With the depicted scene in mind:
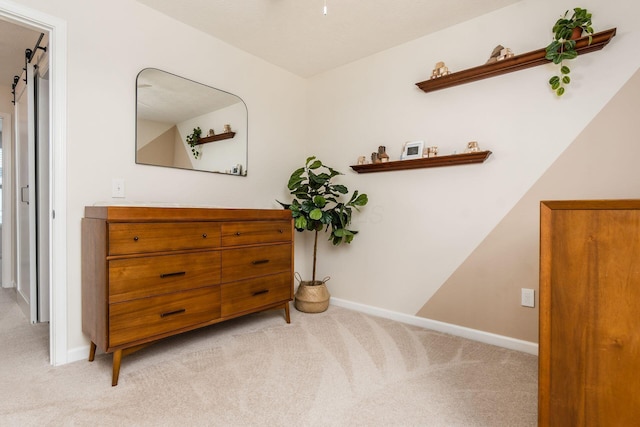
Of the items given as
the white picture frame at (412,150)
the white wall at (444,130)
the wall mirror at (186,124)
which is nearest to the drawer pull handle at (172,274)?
the wall mirror at (186,124)

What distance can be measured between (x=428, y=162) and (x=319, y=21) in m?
1.29

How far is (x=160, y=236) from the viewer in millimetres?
1836

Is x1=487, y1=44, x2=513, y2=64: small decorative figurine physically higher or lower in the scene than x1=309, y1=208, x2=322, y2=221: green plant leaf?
higher


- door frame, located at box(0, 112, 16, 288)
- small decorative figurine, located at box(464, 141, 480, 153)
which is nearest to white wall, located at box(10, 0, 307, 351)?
small decorative figurine, located at box(464, 141, 480, 153)

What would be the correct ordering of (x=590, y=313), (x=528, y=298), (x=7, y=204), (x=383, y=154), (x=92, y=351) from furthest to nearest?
(x=7, y=204), (x=383, y=154), (x=528, y=298), (x=92, y=351), (x=590, y=313)

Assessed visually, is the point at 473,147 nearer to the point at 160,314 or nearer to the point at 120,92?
the point at 160,314

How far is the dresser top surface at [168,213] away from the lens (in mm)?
1673

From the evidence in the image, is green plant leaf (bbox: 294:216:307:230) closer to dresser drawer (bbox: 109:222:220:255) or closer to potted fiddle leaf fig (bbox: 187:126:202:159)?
dresser drawer (bbox: 109:222:220:255)

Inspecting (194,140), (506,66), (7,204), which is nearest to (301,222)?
(194,140)

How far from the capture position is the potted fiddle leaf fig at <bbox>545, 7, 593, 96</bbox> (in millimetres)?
1857

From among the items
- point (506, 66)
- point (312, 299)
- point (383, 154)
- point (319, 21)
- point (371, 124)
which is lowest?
point (312, 299)

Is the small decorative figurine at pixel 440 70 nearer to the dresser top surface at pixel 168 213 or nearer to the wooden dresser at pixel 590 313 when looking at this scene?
the dresser top surface at pixel 168 213

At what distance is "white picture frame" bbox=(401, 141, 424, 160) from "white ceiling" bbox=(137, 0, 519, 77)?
84cm

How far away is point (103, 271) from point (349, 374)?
1374 millimetres
